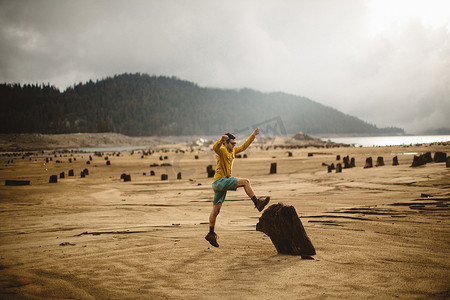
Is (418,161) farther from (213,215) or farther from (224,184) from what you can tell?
(213,215)

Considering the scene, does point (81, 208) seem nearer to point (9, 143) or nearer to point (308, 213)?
point (308, 213)

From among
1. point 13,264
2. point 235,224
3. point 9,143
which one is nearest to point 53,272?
point 13,264

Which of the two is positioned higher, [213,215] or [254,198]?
[254,198]

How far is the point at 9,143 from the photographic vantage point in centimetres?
7569

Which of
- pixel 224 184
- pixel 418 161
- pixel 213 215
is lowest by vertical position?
pixel 213 215

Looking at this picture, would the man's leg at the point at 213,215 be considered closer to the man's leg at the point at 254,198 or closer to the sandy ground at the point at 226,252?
the sandy ground at the point at 226,252

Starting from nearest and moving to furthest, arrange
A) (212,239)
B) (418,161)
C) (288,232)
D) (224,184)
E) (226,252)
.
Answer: (288,232)
(226,252)
(212,239)
(224,184)
(418,161)

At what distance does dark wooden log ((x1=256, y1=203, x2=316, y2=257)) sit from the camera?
4453 mm

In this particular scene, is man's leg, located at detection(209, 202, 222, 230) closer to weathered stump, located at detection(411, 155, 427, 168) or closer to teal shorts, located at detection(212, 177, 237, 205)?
teal shorts, located at detection(212, 177, 237, 205)

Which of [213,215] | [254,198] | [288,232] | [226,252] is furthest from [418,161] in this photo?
[226,252]

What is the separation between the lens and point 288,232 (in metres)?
4.51

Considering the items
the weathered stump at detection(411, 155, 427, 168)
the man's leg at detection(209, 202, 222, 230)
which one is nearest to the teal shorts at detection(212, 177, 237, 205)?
the man's leg at detection(209, 202, 222, 230)

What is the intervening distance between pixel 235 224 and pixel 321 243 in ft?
7.54

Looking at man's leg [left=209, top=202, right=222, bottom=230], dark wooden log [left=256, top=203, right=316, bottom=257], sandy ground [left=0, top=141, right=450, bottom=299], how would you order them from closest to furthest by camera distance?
sandy ground [left=0, top=141, right=450, bottom=299] < dark wooden log [left=256, top=203, right=316, bottom=257] < man's leg [left=209, top=202, right=222, bottom=230]
